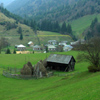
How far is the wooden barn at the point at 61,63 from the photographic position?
45312 millimetres

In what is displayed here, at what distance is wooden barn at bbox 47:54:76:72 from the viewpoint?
45312mm

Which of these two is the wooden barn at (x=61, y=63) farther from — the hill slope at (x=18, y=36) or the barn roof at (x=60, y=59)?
the hill slope at (x=18, y=36)

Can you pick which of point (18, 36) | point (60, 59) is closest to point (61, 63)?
point (60, 59)

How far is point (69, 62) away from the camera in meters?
45.3

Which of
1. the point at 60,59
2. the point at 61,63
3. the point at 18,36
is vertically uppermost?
the point at 18,36

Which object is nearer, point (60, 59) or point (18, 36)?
point (60, 59)

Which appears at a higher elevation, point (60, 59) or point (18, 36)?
point (18, 36)

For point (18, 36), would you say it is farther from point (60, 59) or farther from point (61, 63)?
point (61, 63)

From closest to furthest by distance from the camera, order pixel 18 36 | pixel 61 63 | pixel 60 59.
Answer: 1. pixel 61 63
2. pixel 60 59
3. pixel 18 36

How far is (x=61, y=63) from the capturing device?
45.3 metres

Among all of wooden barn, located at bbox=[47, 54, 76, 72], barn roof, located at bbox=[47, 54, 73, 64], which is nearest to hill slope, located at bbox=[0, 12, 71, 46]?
barn roof, located at bbox=[47, 54, 73, 64]

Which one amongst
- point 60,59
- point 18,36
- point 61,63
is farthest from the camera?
point 18,36

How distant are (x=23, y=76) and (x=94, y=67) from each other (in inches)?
639

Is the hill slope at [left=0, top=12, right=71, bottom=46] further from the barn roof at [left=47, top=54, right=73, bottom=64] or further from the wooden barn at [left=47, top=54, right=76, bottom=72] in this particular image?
the wooden barn at [left=47, top=54, right=76, bottom=72]
